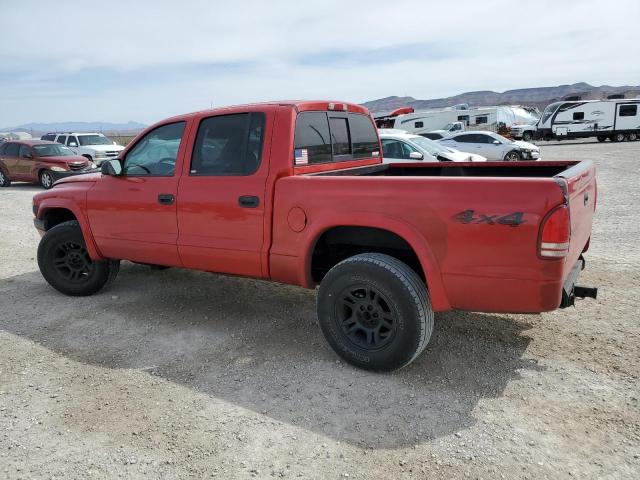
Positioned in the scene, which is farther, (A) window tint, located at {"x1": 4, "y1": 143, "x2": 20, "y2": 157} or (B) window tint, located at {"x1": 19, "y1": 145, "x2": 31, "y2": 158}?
(A) window tint, located at {"x1": 4, "y1": 143, "x2": 20, "y2": 157}

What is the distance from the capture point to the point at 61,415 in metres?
3.20

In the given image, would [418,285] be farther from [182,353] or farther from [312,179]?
[182,353]

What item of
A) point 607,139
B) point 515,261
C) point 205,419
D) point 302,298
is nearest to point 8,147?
point 302,298

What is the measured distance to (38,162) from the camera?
52.3 ft

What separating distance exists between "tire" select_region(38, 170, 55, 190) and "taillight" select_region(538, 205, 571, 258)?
53.8 feet

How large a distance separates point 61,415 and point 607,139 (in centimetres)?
3824

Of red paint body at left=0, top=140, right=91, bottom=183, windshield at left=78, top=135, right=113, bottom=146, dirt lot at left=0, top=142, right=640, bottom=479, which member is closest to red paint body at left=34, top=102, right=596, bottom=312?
dirt lot at left=0, top=142, right=640, bottom=479

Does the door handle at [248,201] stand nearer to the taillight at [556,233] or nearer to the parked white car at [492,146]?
the taillight at [556,233]

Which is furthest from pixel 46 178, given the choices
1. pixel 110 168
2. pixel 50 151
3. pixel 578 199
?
pixel 578 199

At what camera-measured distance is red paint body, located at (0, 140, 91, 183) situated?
15.7 m

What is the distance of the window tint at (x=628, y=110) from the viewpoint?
29500 millimetres

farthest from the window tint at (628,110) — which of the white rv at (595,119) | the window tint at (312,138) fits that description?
the window tint at (312,138)

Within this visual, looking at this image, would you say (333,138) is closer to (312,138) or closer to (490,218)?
(312,138)

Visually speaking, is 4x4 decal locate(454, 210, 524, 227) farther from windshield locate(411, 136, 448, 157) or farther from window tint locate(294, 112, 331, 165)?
windshield locate(411, 136, 448, 157)
